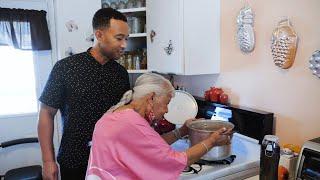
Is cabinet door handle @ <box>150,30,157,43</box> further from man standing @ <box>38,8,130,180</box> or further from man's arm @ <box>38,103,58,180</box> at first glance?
man's arm @ <box>38,103,58,180</box>

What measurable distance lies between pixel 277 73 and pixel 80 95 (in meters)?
1.01

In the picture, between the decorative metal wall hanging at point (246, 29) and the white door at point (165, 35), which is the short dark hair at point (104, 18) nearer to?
the white door at point (165, 35)

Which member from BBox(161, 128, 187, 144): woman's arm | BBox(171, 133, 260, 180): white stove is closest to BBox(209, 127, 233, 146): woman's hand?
BBox(171, 133, 260, 180): white stove

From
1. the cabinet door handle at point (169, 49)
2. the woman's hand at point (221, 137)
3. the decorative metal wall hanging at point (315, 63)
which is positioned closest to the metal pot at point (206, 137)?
the woman's hand at point (221, 137)

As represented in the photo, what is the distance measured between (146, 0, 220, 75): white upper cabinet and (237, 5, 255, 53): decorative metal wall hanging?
0.19 metres

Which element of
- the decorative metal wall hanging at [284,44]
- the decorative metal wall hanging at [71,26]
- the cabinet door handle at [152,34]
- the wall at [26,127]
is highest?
the decorative metal wall hanging at [71,26]

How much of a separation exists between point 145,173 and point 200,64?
3.04 feet

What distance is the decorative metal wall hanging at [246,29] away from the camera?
151cm

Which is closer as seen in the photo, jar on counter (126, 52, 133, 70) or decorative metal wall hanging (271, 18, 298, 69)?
decorative metal wall hanging (271, 18, 298, 69)

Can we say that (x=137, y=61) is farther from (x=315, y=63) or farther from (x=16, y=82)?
(x=315, y=63)

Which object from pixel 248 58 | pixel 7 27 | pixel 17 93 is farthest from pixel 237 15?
pixel 17 93

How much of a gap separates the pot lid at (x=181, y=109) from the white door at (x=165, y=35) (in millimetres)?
182

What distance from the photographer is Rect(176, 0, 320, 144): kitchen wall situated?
49.9 inches

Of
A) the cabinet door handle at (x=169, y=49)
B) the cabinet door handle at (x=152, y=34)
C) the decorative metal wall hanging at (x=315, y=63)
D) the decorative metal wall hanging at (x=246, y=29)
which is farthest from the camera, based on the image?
the cabinet door handle at (x=152, y=34)
